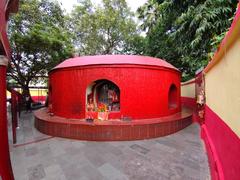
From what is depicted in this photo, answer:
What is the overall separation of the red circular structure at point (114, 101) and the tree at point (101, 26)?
1209 centimetres

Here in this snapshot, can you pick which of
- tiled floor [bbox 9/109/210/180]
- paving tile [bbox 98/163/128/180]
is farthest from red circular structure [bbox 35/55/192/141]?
paving tile [bbox 98/163/128/180]

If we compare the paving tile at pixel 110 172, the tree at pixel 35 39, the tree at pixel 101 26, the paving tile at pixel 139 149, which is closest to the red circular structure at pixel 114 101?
the paving tile at pixel 139 149

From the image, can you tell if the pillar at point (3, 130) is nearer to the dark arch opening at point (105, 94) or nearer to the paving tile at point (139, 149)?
the paving tile at point (139, 149)

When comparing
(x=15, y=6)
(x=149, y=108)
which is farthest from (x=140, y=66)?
(x=15, y=6)

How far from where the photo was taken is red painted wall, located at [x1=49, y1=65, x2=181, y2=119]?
657cm

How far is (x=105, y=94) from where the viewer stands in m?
7.79

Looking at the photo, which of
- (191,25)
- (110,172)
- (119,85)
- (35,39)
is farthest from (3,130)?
(35,39)

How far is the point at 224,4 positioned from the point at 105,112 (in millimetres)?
7357

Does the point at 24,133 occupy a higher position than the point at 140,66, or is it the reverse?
the point at 140,66

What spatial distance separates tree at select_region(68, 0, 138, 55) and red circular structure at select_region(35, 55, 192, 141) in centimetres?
1209

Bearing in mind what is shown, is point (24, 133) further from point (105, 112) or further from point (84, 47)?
point (84, 47)

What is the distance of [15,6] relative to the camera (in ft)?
9.36

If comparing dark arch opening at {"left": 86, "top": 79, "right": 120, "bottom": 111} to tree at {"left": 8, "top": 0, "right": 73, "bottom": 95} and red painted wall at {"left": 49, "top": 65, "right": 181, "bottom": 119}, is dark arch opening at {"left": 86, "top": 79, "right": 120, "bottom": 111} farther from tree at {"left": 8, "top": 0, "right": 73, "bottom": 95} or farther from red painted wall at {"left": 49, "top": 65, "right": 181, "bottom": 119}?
tree at {"left": 8, "top": 0, "right": 73, "bottom": 95}

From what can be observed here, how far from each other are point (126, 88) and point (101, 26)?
13477mm
